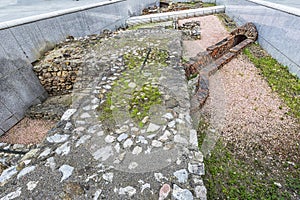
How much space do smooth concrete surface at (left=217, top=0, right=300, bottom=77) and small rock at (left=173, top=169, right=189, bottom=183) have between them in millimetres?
3789

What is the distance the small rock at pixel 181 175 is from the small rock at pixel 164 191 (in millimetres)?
132

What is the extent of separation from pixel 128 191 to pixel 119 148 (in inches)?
20.5

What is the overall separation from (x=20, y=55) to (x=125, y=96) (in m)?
3.24

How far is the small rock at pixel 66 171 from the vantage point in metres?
1.70

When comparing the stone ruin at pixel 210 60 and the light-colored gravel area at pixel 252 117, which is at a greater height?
the stone ruin at pixel 210 60

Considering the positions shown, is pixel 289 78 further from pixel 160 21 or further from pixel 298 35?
pixel 160 21

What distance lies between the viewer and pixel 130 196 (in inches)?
60.2

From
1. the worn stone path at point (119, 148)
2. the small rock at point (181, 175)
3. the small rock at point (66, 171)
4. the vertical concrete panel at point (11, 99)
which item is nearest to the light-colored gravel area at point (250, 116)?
the worn stone path at point (119, 148)

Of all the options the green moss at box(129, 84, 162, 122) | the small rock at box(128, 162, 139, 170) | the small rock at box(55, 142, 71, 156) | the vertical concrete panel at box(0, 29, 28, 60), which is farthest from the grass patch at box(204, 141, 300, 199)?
the vertical concrete panel at box(0, 29, 28, 60)

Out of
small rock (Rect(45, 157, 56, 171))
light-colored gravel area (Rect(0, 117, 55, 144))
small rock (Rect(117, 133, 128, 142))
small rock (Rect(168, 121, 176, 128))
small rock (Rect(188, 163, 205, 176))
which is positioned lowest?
light-colored gravel area (Rect(0, 117, 55, 144))

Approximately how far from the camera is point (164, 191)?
1.55 metres

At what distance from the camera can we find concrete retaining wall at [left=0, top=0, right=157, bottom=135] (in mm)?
3766

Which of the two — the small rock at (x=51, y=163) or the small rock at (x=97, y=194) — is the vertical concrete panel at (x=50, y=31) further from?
the small rock at (x=97, y=194)

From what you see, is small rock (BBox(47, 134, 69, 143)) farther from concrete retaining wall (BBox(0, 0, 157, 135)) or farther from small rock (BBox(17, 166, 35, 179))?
concrete retaining wall (BBox(0, 0, 157, 135))
